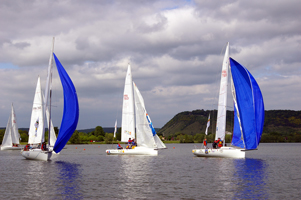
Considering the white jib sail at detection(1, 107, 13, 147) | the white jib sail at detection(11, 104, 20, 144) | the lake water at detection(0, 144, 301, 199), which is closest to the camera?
the lake water at detection(0, 144, 301, 199)

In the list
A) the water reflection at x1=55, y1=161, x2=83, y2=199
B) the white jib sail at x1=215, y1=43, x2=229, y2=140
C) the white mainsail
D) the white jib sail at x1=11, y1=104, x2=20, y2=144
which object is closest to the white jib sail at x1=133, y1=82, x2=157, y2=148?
the white jib sail at x1=215, y1=43, x2=229, y2=140

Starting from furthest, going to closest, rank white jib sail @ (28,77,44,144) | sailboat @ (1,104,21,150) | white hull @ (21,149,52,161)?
sailboat @ (1,104,21,150), white jib sail @ (28,77,44,144), white hull @ (21,149,52,161)

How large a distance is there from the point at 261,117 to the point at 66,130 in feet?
75.4

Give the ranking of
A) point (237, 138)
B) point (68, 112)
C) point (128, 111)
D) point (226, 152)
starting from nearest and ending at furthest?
point (68, 112)
point (226, 152)
point (237, 138)
point (128, 111)

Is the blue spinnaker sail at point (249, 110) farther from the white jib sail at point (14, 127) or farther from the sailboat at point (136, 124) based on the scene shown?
the white jib sail at point (14, 127)

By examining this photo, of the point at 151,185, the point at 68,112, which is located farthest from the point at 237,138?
the point at 151,185

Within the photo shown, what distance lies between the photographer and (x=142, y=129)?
52219 millimetres

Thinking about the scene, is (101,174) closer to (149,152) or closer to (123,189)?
(123,189)

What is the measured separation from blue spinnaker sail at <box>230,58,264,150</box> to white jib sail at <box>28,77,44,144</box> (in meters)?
29.8

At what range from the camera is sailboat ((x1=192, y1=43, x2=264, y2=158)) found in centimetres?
4484

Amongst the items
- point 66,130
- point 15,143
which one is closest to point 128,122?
point 66,130

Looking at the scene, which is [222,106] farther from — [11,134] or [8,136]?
[8,136]

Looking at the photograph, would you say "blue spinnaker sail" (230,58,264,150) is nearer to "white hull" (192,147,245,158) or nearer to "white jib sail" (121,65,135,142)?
"white hull" (192,147,245,158)

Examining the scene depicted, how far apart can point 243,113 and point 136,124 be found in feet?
50.1
